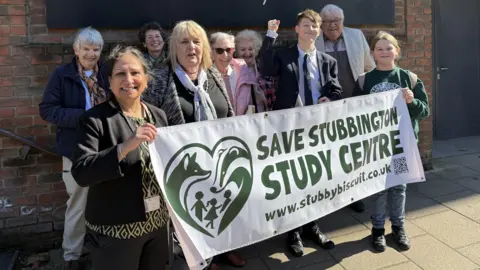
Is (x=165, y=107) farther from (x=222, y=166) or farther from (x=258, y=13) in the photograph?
(x=258, y=13)

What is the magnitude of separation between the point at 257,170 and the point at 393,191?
1.53 metres

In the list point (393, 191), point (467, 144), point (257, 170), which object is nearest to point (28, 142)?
point (257, 170)

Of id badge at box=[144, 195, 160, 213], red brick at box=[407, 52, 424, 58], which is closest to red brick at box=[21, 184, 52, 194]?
id badge at box=[144, 195, 160, 213]

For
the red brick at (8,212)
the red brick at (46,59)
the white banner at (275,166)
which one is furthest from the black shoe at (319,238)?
the red brick at (46,59)

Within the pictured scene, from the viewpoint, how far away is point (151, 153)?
85.9 inches

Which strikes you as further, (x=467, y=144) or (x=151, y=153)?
(x=467, y=144)

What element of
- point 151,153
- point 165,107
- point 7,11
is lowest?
point 151,153

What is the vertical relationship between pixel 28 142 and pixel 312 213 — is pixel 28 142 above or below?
above

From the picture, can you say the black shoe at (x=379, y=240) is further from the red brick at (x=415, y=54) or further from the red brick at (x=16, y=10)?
the red brick at (x=16, y=10)

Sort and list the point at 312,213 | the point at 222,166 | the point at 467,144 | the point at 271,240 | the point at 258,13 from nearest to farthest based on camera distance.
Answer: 1. the point at 222,166
2. the point at 312,213
3. the point at 271,240
4. the point at 258,13
5. the point at 467,144

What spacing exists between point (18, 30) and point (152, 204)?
2.37 metres

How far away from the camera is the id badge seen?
84.7 inches

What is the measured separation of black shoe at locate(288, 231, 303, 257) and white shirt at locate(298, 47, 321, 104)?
3.77 ft

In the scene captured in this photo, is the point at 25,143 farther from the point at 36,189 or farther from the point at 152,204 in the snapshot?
the point at 152,204
